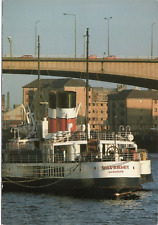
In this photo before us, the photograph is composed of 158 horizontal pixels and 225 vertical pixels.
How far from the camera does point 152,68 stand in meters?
64.4

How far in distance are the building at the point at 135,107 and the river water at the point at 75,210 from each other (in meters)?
88.5

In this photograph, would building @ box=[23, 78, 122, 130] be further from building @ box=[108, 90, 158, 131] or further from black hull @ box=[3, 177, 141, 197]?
black hull @ box=[3, 177, 141, 197]

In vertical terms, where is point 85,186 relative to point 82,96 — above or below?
below

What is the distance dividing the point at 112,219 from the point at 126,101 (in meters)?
99.2

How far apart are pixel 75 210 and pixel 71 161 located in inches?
216

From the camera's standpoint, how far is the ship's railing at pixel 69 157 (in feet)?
113

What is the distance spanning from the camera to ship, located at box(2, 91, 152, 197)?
1341 inches

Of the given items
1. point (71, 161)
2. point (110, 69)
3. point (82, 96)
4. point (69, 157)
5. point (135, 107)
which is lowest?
point (71, 161)

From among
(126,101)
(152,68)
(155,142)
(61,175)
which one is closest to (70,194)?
(61,175)

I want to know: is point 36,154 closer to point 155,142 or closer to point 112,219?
point 112,219

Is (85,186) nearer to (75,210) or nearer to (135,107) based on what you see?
(75,210)

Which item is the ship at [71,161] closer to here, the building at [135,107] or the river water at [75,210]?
the river water at [75,210]

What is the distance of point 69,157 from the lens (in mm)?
35969

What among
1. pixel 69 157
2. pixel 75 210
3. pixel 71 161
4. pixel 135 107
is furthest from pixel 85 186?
pixel 135 107
